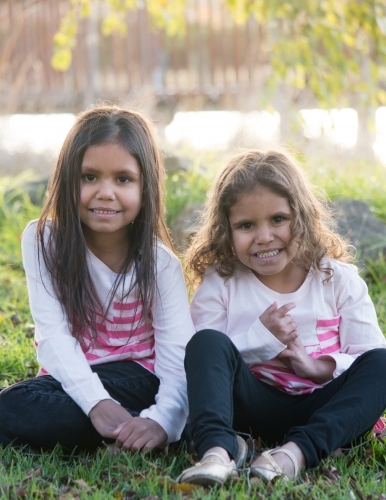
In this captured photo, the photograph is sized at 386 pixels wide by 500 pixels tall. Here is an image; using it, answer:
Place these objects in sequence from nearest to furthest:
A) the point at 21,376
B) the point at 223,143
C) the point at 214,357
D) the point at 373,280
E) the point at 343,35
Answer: the point at 214,357 → the point at 21,376 → the point at 373,280 → the point at 343,35 → the point at 223,143

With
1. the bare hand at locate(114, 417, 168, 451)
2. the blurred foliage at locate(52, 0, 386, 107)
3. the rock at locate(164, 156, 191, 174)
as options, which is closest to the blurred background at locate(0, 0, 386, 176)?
the rock at locate(164, 156, 191, 174)

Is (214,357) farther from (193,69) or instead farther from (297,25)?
(193,69)

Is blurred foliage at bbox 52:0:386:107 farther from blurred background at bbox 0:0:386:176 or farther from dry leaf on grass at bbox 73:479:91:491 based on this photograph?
dry leaf on grass at bbox 73:479:91:491

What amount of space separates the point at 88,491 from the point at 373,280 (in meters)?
2.88

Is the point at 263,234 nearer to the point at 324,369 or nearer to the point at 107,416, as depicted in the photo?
the point at 324,369

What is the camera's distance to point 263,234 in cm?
252

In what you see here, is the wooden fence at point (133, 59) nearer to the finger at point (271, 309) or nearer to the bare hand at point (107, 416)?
the finger at point (271, 309)

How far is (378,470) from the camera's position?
2307 mm

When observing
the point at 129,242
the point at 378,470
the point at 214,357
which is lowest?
the point at 378,470

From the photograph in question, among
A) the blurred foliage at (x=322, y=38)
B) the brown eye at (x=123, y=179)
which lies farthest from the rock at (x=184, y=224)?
the brown eye at (x=123, y=179)

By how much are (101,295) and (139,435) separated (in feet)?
1.69

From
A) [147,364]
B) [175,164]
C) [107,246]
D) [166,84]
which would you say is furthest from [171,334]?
[166,84]

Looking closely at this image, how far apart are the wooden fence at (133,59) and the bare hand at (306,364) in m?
8.13

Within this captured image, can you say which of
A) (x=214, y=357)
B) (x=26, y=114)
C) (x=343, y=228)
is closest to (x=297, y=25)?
(x=343, y=228)
